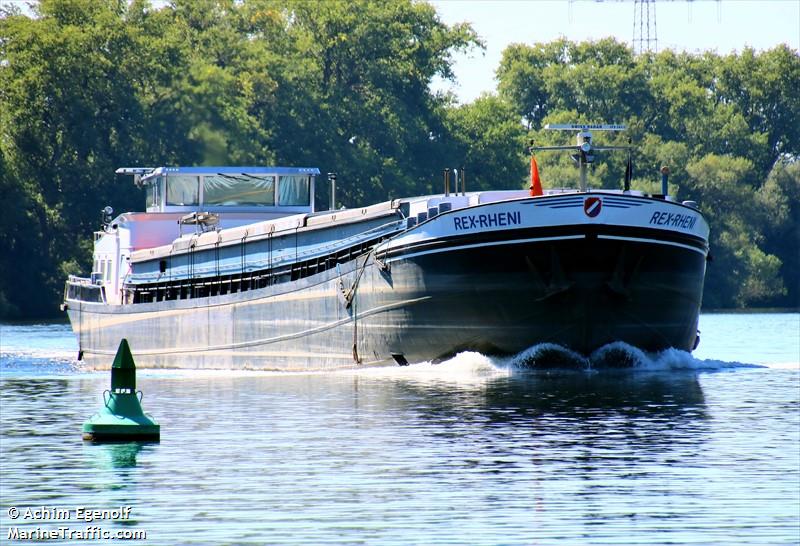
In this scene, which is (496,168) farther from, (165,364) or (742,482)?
(742,482)

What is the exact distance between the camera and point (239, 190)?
5016cm

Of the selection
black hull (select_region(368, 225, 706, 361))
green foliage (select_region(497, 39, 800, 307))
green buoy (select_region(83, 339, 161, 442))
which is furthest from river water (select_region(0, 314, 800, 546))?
green foliage (select_region(497, 39, 800, 307))

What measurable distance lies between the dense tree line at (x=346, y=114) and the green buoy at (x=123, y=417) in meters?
48.7

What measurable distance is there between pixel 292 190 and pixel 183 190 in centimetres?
349

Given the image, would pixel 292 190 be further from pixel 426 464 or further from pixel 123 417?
pixel 426 464

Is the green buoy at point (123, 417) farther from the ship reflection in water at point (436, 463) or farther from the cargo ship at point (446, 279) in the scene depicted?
the cargo ship at point (446, 279)

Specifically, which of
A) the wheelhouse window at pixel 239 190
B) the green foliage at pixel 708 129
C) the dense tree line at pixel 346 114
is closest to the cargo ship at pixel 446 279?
the wheelhouse window at pixel 239 190

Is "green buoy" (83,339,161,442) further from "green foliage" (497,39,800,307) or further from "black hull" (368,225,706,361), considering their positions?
"green foliage" (497,39,800,307)

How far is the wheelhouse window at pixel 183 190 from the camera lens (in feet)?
164

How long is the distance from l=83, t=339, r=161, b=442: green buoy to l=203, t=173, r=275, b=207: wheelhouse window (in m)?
28.4

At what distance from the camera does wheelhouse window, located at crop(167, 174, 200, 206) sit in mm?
50094

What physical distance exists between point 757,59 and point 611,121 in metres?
14.0

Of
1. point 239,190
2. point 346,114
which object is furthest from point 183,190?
point 346,114

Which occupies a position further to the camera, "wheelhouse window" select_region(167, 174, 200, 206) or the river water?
"wheelhouse window" select_region(167, 174, 200, 206)
